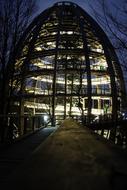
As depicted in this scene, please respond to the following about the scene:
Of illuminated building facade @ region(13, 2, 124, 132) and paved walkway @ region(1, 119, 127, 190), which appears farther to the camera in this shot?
illuminated building facade @ region(13, 2, 124, 132)


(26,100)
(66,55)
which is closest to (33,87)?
(26,100)

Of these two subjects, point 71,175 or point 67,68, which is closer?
point 71,175

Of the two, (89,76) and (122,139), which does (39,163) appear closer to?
(122,139)

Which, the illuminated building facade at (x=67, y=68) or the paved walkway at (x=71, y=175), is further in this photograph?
the illuminated building facade at (x=67, y=68)

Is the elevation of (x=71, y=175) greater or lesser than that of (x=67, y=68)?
lesser

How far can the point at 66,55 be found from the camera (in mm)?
54062

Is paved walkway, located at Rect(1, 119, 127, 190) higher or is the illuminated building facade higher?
the illuminated building facade

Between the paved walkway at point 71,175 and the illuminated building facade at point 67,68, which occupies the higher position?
the illuminated building facade at point 67,68

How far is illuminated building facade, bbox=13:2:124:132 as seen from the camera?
51.4 m

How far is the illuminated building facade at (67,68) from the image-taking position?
51.4 metres

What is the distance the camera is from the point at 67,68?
5128 centimetres

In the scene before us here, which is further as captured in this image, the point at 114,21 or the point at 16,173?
the point at 114,21

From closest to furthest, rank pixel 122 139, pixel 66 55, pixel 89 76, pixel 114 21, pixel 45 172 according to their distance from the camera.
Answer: pixel 45 172, pixel 114 21, pixel 122 139, pixel 89 76, pixel 66 55

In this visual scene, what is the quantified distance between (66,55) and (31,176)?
173 feet
